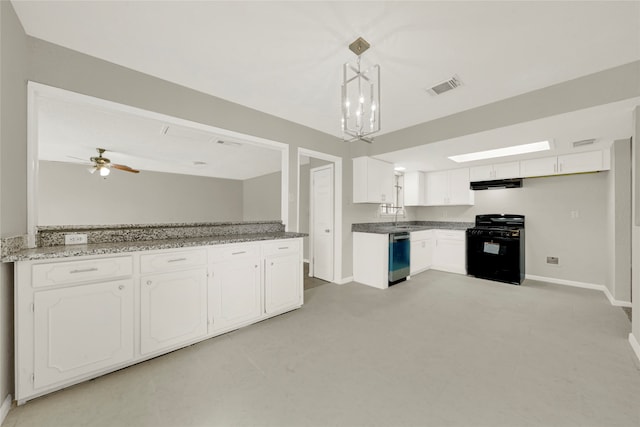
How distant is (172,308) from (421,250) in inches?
169

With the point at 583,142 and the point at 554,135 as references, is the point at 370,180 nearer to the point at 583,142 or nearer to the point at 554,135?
the point at 554,135

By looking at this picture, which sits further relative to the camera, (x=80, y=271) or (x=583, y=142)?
(x=583, y=142)

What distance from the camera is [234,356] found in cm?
196

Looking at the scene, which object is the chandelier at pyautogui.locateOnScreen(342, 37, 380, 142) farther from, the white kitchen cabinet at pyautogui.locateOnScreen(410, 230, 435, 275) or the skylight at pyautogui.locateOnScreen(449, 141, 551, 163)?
the white kitchen cabinet at pyautogui.locateOnScreen(410, 230, 435, 275)

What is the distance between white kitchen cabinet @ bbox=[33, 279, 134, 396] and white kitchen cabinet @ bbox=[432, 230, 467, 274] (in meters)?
5.11

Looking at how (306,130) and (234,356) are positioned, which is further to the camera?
(306,130)

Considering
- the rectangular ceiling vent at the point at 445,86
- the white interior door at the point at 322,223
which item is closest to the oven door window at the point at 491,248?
the white interior door at the point at 322,223

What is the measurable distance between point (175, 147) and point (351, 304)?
11.6 ft

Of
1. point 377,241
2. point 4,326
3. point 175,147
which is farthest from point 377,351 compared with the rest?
point 175,147

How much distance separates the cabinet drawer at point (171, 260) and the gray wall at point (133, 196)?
221 cm

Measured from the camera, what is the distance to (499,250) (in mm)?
4074

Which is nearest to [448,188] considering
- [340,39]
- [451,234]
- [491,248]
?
[451,234]

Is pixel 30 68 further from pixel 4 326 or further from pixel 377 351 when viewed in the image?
pixel 377 351

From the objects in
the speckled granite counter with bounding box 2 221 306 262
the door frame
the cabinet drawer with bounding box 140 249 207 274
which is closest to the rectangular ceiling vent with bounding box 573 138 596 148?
the door frame
